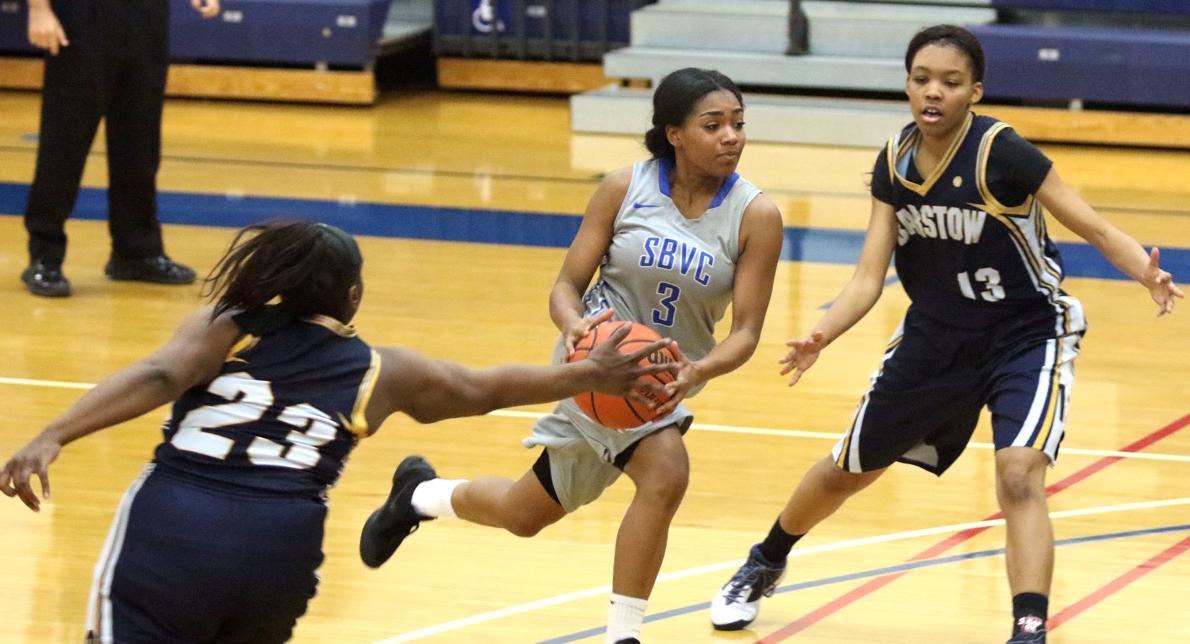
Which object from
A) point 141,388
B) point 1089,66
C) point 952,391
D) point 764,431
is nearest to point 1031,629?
point 952,391

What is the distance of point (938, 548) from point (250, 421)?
254 cm

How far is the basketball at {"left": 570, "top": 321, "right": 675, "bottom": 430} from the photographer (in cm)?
369

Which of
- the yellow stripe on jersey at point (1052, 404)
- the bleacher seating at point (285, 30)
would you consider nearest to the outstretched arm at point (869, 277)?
the yellow stripe on jersey at point (1052, 404)

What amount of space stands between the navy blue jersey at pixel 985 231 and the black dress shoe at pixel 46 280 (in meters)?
4.53

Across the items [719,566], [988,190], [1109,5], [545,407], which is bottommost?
[545,407]

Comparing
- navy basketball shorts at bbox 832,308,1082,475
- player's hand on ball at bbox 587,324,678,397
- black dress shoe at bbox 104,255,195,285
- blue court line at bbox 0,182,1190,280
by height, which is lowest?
blue court line at bbox 0,182,1190,280

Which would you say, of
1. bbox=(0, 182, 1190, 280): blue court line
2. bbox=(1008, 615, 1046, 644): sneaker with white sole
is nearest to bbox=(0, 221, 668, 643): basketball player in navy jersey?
bbox=(1008, 615, 1046, 644): sneaker with white sole

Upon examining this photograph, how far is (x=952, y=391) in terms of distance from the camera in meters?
4.09

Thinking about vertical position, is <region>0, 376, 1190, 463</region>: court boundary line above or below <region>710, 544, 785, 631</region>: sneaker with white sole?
below

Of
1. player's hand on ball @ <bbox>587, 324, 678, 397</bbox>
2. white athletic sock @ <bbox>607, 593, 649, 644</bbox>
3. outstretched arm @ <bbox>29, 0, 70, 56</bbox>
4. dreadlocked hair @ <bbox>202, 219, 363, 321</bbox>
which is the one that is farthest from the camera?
outstretched arm @ <bbox>29, 0, 70, 56</bbox>

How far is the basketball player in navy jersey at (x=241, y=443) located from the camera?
284 centimetres

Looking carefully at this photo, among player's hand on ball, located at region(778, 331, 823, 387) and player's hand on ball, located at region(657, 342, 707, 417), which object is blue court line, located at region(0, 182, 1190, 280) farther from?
player's hand on ball, located at region(657, 342, 707, 417)

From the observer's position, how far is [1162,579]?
4.65 metres

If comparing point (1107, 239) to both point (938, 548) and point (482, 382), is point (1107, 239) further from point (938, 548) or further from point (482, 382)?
point (482, 382)
